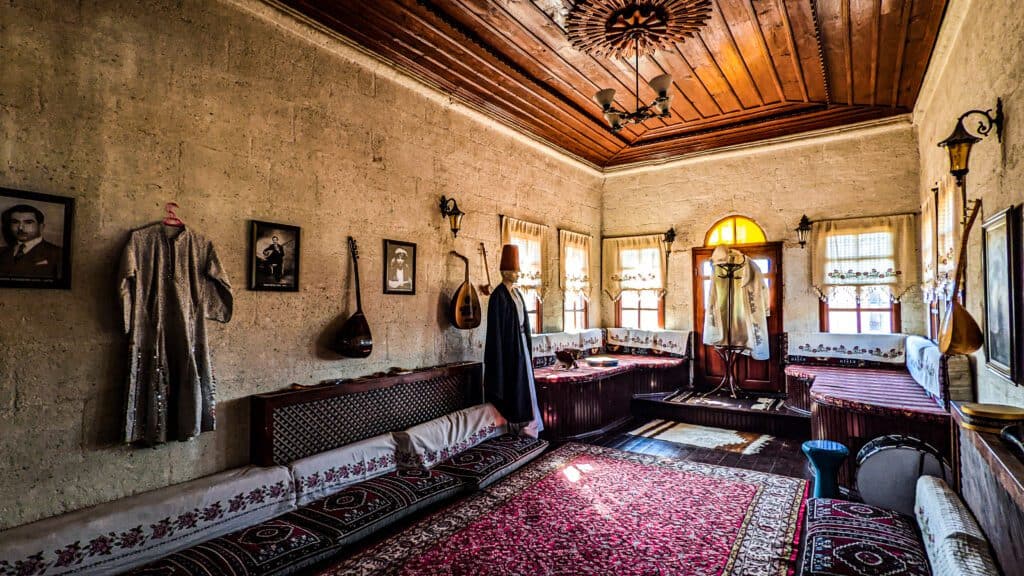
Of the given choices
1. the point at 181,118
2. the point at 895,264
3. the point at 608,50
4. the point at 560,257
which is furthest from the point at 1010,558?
the point at 560,257

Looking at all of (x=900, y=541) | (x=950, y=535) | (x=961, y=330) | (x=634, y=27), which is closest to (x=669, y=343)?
(x=961, y=330)

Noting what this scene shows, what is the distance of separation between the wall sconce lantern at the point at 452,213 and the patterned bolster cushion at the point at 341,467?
7.18 ft

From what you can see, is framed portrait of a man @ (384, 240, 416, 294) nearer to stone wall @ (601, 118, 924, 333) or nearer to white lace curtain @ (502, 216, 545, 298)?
white lace curtain @ (502, 216, 545, 298)

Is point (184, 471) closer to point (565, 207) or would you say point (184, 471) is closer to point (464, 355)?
point (464, 355)

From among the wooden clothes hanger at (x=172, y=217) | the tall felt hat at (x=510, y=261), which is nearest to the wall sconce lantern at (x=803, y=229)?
the tall felt hat at (x=510, y=261)

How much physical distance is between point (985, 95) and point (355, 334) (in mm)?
4480

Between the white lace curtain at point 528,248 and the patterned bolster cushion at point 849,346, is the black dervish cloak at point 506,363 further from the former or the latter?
the patterned bolster cushion at point 849,346

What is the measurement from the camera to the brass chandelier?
3.66 m

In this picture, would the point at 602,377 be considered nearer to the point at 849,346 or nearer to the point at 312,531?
the point at 849,346

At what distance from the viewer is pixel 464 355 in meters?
5.37

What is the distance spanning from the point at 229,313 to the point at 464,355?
2536mm

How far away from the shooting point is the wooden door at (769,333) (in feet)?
22.0

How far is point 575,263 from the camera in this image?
7.39 meters

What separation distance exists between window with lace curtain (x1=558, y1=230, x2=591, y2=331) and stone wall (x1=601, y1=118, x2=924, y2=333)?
0.61 m
